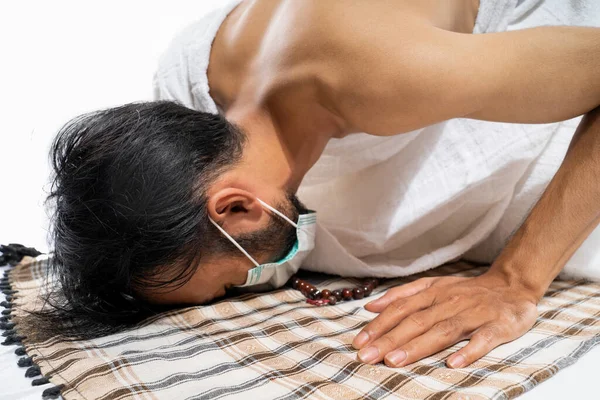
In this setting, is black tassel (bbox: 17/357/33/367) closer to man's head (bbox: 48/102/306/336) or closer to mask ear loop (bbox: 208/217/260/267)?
man's head (bbox: 48/102/306/336)

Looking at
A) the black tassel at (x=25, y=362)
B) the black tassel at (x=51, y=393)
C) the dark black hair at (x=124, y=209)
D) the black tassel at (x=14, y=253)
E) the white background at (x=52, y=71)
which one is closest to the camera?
the black tassel at (x=51, y=393)

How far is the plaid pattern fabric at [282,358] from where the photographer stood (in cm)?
79

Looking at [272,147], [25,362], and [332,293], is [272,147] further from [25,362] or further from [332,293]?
[25,362]

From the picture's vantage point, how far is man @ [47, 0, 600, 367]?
37.5 inches

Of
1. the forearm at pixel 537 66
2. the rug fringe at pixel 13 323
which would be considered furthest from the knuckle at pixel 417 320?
the rug fringe at pixel 13 323

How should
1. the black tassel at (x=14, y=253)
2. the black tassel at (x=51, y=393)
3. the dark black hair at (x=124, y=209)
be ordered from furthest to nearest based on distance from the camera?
the black tassel at (x=14, y=253) < the dark black hair at (x=124, y=209) < the black tassel at (x=51, y=393)

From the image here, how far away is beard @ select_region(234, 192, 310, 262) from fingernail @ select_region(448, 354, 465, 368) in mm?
434

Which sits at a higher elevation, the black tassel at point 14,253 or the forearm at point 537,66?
the forearm at point 537,66

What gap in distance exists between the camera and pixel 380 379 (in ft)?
2.68

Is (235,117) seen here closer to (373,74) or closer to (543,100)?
(373,74)

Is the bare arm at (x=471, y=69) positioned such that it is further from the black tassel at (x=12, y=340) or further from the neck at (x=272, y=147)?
the black tassel at (x=12, y=340)

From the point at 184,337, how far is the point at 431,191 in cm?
62

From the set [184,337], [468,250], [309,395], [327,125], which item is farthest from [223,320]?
[468,250]

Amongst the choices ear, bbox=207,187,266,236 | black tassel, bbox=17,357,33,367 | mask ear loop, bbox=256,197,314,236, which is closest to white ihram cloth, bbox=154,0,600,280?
mask ear loop, bbox=256,197,314,236
